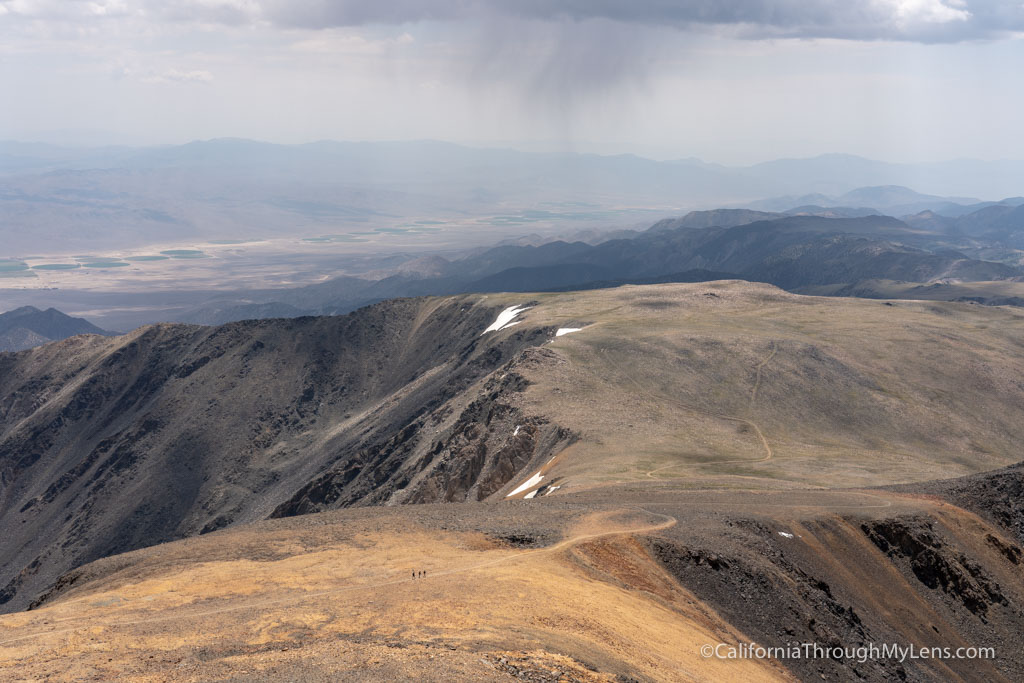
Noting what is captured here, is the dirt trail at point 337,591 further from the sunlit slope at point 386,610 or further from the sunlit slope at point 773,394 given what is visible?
the sunlit slope at point 773,394

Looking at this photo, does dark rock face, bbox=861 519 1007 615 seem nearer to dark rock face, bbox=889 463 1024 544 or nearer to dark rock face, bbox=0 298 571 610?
dark rock face, bbox=889 463 1024 544

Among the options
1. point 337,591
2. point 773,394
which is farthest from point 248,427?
point 337,591

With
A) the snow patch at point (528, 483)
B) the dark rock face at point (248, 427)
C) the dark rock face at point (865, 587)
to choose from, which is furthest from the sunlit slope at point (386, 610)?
the dark rock face at point (248, 427)

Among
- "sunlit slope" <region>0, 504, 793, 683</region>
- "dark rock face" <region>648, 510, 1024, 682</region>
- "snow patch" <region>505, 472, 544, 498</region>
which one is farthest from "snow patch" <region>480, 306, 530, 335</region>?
"sunlit slope" <region>0, 504, 793, 683</region>

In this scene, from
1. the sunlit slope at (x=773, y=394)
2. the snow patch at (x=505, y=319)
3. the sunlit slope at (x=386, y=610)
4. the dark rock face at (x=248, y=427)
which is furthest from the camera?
the snow patch at (x=505, y=319)

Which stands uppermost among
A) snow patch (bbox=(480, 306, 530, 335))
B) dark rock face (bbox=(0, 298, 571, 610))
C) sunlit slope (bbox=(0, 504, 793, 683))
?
sunlit slope (bbox=(0, 504, 793, 683))

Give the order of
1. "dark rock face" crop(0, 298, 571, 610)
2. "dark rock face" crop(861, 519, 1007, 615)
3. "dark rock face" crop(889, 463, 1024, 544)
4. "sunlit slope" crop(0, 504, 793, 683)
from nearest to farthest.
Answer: "sunlit slope" crop(0, 504, 793, 683)
"dark rock face" crop(861, 519, 1007, 615)
"dark rock face" crop(889, 463, 1024, 544)
"dark rock face" crop(0, 298, 571, 610)

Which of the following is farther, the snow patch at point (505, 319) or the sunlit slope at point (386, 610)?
the snow patch at point (505, 319)

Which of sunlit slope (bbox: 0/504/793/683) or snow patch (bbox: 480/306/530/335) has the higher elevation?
sunlit slope (bbox: 0/504/793/683)

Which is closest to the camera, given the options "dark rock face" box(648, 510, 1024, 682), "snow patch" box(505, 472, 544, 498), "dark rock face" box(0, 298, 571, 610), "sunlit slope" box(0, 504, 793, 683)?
"sunlit slope" box(0, 504, 793, 683)
